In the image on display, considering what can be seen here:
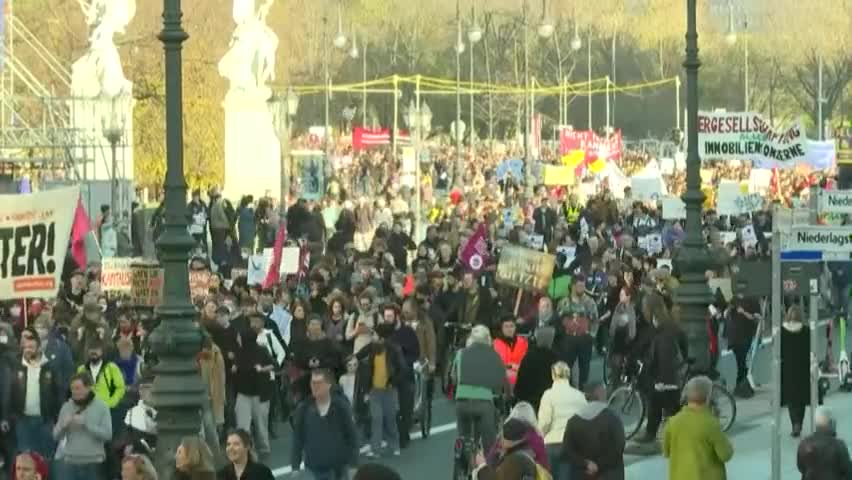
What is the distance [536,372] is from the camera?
20781mm

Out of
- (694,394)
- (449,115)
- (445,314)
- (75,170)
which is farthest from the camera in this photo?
(449,115)

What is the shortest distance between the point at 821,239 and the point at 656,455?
372 centimetres

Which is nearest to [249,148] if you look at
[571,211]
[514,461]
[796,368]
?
[571,211]

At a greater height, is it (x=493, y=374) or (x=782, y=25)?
(x=782, y=25)

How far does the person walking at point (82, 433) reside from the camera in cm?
1756

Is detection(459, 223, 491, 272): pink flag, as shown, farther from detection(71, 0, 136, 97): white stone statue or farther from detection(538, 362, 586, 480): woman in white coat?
detection(71, 0, 136, 97): white stone statue

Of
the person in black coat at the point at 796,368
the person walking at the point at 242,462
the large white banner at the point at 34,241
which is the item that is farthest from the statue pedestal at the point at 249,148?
the person walking at the point at 242,462

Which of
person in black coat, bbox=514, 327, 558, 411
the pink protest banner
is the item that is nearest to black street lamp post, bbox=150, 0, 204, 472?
person in black coat, bbox=514, 327, 558, 411

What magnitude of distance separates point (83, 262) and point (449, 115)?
92.0 meters

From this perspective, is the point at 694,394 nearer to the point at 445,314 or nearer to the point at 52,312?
the point at 52,312

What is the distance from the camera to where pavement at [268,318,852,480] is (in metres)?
21.3

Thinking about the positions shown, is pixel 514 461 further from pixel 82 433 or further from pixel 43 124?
pixel 43 124

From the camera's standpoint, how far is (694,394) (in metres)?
16.1

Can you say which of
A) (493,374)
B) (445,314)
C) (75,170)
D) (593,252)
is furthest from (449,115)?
(493,374)
